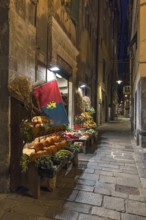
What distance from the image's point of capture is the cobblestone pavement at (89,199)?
3.40 meters

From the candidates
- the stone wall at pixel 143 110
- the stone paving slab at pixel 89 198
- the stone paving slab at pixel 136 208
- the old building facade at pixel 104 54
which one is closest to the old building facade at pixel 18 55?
the stone paving slab at pixel 89 198

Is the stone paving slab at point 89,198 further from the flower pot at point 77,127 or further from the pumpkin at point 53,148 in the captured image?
the flower pot at point 77,127

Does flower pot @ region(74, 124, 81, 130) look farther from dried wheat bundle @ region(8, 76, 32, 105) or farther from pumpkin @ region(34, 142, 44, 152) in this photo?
dried wheat bundle @ region(8, 76, 32, 105)

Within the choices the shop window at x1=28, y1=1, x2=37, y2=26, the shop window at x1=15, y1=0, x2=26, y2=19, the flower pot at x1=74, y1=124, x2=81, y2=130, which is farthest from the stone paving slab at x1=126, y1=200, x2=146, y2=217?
the flower pot at x1=74, y1=124, x2=81, y2=130

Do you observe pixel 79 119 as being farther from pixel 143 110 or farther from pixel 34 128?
pixel 34 128

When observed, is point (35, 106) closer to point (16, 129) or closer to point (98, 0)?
point (16, 129)

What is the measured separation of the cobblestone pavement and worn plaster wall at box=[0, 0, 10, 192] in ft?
2.14

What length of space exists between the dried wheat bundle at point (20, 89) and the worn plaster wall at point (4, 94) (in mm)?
123

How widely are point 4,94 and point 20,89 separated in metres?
0.34

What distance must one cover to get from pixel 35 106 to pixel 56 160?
1341 millimetres

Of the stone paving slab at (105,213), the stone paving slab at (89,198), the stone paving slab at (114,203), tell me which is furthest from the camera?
the stone paving slab at (89,198)

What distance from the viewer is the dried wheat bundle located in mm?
4125

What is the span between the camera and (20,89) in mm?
4211

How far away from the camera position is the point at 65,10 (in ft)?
27.8
